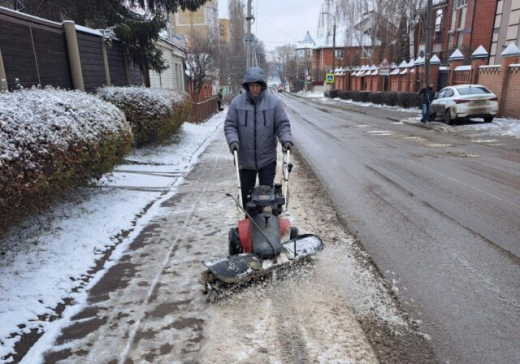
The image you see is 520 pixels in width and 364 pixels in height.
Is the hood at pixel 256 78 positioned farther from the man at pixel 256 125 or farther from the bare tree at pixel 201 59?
the bare tree at pixel 201 59

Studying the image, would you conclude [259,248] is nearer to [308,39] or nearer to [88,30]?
[88,30]

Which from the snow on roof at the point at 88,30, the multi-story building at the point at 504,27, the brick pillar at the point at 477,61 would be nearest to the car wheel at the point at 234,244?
the snow on roof at the point at 88,30

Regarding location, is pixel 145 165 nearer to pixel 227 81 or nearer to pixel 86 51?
pixel 86 51

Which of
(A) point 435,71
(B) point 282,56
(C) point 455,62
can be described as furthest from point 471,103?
(B) point 282,56

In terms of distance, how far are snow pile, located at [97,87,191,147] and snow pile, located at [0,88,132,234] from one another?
98.7 inches

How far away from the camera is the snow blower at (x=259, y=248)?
11.0ft

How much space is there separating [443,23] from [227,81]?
21.6 meters

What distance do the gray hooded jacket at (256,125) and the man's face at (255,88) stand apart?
36 millimetres

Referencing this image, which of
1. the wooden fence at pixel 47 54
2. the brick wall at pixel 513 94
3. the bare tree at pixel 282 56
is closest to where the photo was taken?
the wooden fence at pixel 47 54

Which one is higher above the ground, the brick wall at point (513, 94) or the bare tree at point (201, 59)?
the bare tree at point (201, 59)

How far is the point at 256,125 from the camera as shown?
409 centimetres

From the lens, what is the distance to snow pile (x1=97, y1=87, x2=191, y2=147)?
8422mm

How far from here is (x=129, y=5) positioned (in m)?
11.2

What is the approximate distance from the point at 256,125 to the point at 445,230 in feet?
9.23
